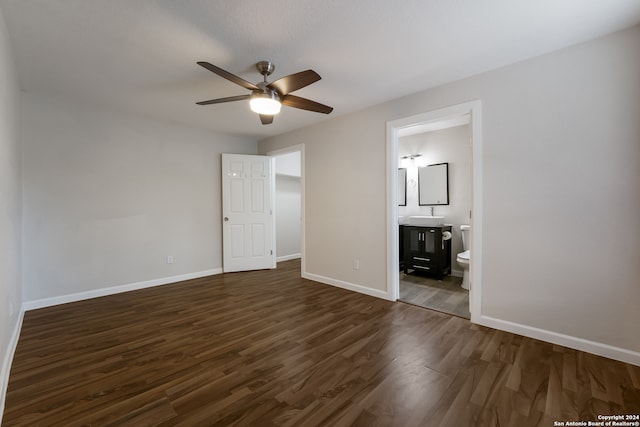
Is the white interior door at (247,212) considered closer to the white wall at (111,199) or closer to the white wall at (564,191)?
the white wall at (111,199)

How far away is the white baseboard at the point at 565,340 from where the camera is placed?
78.4 inches

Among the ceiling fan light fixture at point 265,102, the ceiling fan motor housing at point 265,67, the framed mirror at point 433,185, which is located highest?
the ceiling fan motor housing at point 265,67

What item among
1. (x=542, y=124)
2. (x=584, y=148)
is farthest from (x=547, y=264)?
(x=542, y=124)

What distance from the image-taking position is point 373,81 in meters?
2.79

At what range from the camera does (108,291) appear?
3615mm

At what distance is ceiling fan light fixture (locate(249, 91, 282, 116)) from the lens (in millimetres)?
2260

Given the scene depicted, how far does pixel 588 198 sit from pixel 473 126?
1067 millimetres

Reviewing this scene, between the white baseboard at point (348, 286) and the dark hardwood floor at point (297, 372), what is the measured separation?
0.42 meters

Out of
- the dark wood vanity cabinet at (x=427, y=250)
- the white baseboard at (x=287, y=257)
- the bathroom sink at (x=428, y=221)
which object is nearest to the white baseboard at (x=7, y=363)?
the white baseboard at (x=287, y=257)

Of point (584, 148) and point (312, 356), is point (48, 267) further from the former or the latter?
point (584, 148)

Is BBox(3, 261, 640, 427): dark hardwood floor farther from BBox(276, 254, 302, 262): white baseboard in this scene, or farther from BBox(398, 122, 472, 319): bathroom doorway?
BBox(276, 254, 302, 262): white baseboard

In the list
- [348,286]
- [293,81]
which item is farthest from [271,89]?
[348,286]

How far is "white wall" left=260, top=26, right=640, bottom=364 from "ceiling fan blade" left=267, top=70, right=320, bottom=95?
1517 millimetres

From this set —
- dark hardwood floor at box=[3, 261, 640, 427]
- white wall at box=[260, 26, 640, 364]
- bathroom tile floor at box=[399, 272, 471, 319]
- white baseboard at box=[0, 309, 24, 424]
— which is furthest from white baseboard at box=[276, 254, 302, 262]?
white wall at box=[260, 26, 640, 364]
